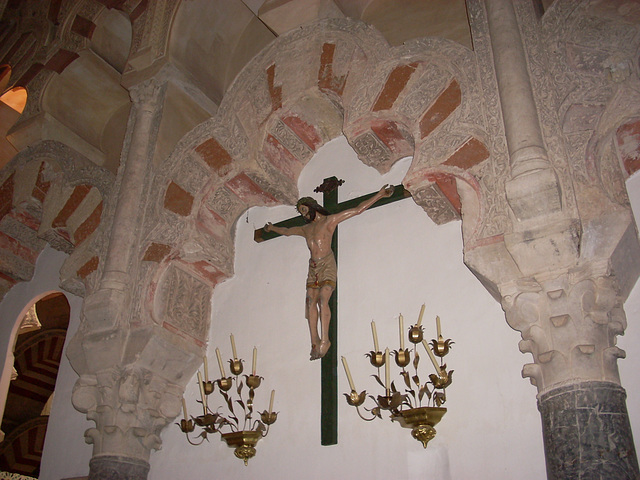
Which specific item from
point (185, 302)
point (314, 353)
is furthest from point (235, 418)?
Result: point (185, 302)

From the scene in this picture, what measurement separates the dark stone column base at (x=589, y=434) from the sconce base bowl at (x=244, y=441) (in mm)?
1888

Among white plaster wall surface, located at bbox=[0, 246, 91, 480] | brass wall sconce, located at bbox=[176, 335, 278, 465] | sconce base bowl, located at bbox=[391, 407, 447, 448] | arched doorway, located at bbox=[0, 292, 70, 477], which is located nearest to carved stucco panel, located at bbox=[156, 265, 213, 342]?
brass wall sconce, located at bbox=[176, 335, 278, 465]

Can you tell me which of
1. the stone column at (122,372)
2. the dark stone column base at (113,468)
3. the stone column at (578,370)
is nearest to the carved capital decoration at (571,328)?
the stone column at (578,370)

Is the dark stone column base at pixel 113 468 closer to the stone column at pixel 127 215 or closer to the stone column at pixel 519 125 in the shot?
the stone column at pixel 127 215

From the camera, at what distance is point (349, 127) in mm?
4188

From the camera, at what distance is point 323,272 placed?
4152 millimetres

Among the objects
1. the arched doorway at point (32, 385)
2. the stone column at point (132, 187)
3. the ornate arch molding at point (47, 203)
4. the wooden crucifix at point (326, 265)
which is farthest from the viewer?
the arched doorway at point (32, 385)

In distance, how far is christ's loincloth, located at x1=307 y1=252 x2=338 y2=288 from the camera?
4113 millimetres

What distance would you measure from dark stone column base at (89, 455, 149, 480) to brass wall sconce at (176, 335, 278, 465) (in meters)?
0.41

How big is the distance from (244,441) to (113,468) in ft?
3.16

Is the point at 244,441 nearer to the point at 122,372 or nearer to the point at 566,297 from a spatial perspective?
the point at 122,372

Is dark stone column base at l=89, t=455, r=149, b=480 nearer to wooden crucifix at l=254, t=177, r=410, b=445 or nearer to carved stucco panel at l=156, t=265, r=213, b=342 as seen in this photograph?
carved stucco panel at l=156, t=265, r=213, b=342

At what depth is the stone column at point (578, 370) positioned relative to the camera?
2.44 meters

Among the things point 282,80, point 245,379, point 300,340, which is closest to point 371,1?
point 282,80
